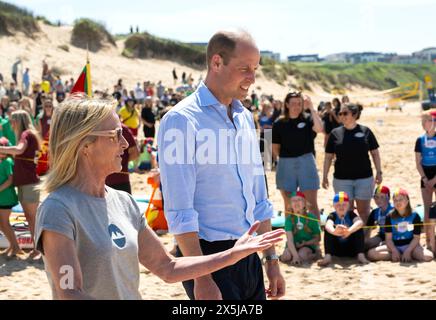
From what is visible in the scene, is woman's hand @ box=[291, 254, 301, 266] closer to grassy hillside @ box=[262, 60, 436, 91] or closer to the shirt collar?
the shirt collar

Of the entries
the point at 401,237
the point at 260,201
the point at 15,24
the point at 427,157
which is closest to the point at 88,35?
the point at 15,24

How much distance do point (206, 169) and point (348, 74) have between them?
242ft

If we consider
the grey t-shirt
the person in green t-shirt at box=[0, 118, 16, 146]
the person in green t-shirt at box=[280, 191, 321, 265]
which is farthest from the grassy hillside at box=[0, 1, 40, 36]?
the grey t-shirt

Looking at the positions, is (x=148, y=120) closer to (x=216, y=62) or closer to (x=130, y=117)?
(x=130, y=117)

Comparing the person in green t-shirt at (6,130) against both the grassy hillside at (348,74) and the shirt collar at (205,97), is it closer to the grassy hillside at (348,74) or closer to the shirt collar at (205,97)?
the shirt collar at (205,97)

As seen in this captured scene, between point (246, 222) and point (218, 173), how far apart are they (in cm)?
27

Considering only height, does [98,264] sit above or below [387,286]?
above

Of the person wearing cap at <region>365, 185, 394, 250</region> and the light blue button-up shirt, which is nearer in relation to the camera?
the light blue button-up shirt

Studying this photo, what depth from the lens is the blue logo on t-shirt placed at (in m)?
2.00

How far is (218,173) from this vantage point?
268 centimetres

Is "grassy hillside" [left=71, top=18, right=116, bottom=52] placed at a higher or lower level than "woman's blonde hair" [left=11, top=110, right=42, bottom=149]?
higher
